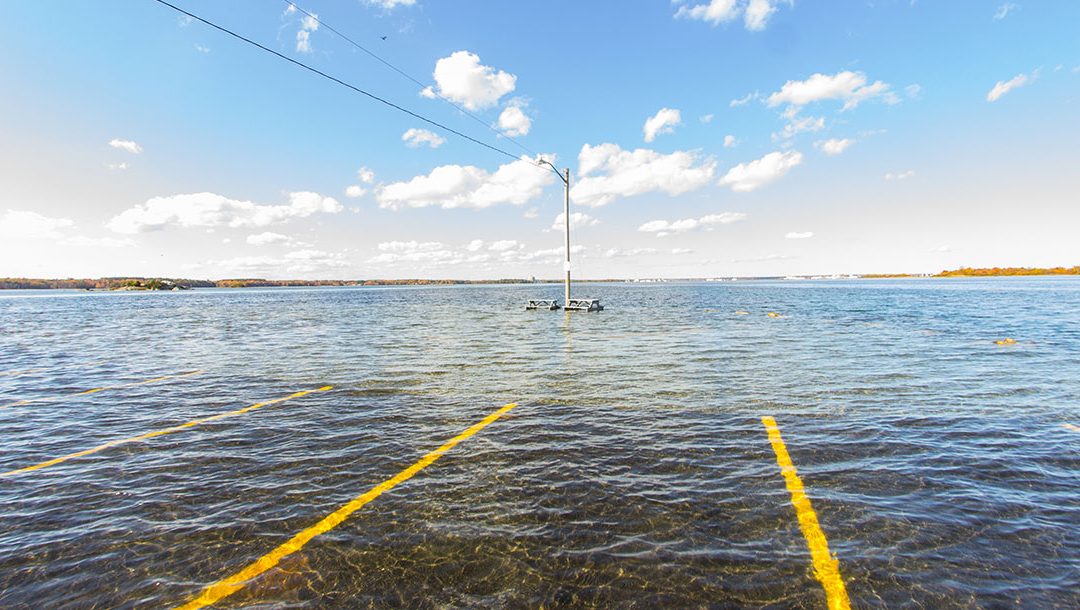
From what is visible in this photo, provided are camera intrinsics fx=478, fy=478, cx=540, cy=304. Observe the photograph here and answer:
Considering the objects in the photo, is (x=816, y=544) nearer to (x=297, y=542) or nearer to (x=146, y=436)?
(x=297, y=542)

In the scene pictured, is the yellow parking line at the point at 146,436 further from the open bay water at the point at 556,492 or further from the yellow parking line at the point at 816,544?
the yellow parking line at the point at 816,544

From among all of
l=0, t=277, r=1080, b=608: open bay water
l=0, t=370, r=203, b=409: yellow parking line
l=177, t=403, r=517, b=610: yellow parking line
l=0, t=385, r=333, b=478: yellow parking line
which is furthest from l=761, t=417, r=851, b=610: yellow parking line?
l=0, t=370, r=203, b=409: yellow parking line

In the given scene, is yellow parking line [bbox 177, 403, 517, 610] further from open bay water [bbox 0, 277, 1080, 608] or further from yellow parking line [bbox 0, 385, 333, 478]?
yellow parking line [bbox 0, 385, 333, 478]

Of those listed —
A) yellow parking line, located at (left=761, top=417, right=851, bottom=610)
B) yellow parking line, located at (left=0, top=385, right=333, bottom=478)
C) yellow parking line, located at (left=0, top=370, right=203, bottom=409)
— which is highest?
yellow parking line, located at (left=761, top=417, right=851, bottom=610)

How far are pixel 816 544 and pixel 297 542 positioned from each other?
4814 millimetres

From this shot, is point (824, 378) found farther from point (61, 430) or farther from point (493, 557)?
point (61, 430)

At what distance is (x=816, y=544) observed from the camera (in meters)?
4.36

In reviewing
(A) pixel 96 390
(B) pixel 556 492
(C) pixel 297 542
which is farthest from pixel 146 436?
(B) pixel 556 492

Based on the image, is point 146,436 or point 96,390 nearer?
point 146,436

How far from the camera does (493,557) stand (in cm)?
420

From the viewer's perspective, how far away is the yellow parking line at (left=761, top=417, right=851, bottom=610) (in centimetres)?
365

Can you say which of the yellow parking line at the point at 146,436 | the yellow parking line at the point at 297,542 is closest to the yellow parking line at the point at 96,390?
the yellow parking line at the point at 146,436

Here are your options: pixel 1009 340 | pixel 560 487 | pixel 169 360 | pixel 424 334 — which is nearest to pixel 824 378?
pixel 560 487

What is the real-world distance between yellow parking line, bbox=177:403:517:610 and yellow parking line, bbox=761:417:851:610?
4.43 m
